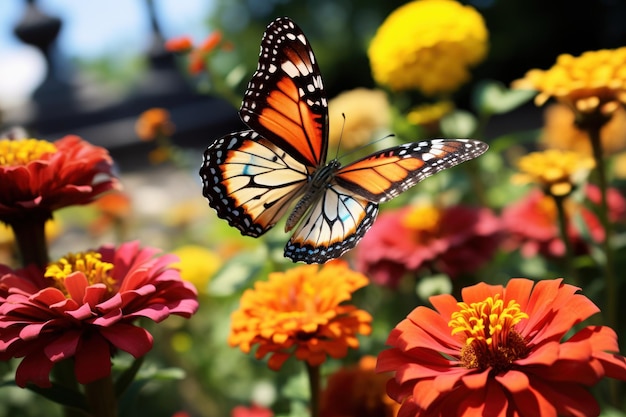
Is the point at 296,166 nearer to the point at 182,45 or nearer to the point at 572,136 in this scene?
the point at 182,45

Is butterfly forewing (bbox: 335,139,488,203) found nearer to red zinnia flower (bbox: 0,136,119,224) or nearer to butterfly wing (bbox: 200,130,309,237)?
butterfly wing (bbox: 200,130,309,237)

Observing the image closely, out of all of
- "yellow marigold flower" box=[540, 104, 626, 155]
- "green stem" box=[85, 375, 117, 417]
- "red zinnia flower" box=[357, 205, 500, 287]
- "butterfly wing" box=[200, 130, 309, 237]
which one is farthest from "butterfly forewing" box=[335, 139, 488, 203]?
"yellow marigold flower" box=[540, 104, 626, 155]

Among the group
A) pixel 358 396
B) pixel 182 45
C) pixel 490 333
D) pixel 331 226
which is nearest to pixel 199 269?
pixel 182 45

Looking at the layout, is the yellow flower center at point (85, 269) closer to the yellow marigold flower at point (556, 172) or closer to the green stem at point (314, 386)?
the green stem at point (314, 386)

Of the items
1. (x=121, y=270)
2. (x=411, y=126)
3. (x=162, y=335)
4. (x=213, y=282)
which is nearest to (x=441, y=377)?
(x=121, y=270)

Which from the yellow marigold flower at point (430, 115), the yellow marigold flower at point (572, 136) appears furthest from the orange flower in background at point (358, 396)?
the yellow marigold flower at point (572, 136)

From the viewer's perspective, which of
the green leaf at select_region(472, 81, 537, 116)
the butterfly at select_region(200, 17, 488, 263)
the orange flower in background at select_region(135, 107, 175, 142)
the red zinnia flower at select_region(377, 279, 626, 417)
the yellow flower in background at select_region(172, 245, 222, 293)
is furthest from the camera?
the yellow flower in background at select_region(172, 245, 222, 293)

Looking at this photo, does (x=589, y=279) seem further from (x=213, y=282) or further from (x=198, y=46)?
(x=198, y=46)
